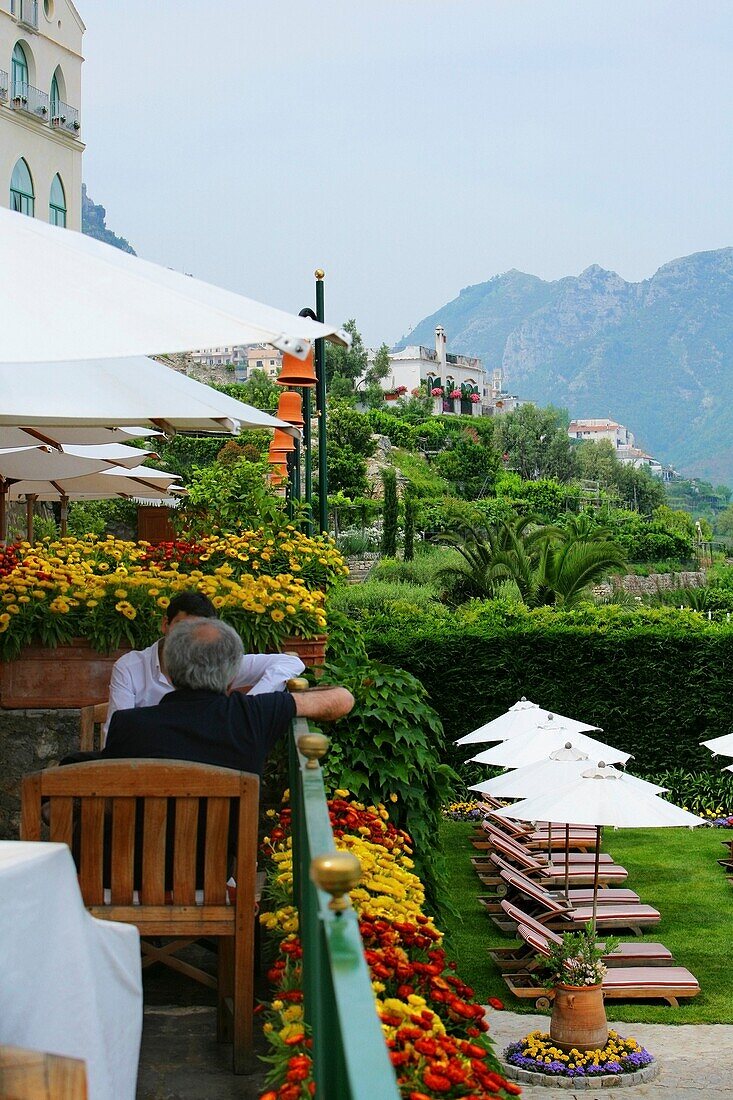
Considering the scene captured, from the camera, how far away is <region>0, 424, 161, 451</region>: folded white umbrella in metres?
6.11

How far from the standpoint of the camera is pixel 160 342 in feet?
9.25

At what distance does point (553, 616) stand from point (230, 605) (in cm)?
980

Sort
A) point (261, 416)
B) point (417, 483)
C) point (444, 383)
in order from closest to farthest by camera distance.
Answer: point (261, 416) → point (417, 483) → point (444, 383)

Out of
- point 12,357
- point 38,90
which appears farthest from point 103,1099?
point 38,90

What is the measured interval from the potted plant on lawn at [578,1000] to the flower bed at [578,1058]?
0.07 meters

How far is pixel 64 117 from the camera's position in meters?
31.8

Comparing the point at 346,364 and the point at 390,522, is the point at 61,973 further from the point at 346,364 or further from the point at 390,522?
the point at 346,364

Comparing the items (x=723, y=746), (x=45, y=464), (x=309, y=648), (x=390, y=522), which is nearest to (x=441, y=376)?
(x=390, y=522)

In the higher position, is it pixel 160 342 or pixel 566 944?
pixel 160 342

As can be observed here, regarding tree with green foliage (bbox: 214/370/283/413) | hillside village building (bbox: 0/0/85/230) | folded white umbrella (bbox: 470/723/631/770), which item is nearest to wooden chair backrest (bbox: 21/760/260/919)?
folded white umbrella (bbox: 470/723/631/770)

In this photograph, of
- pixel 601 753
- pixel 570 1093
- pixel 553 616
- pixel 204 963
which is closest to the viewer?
pixel 204 963

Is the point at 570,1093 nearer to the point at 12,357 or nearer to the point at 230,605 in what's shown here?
the point at 230,605

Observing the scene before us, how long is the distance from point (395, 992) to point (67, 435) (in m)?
3.88

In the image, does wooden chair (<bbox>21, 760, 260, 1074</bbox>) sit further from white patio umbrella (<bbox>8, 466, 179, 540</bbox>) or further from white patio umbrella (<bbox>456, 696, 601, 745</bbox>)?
white patio umbrella (<bbox>8, 466, 179, 540</bbox>)
